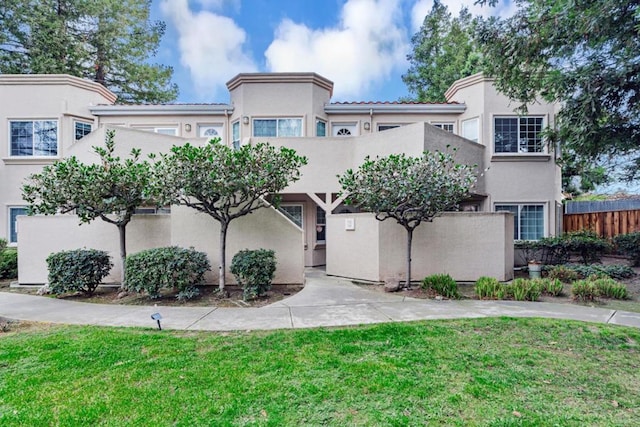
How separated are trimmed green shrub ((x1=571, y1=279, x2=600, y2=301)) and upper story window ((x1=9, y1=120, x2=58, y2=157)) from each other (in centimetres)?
1840

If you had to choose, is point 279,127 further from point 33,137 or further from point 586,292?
point 586,292

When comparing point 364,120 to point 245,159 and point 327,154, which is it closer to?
point 327,154

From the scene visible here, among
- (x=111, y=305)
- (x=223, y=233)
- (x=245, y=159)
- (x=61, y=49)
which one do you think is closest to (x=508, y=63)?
(x=245, y=159)

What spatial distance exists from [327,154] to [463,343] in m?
8.21

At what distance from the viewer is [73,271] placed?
26.4 feet

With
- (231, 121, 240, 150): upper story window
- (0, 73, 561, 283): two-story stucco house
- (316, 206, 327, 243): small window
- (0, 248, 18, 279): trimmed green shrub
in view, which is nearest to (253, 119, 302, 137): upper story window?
(0, 73, 561, 283): two-story stucco house

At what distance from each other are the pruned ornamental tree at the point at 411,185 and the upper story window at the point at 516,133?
5.86 metres

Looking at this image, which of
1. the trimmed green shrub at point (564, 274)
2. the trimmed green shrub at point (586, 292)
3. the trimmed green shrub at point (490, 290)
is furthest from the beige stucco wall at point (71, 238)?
the trimmed green shrub at point (564, 274)

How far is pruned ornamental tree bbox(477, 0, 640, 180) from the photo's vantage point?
684 centimetres

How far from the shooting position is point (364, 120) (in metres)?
13.9

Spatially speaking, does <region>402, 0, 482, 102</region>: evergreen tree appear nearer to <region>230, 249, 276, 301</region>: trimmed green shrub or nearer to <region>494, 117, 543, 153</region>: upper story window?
<region>494, 117, 543, 153</region>: upper story window

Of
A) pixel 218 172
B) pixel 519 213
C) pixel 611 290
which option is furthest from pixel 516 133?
pixel 218 172

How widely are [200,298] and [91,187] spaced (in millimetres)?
3636

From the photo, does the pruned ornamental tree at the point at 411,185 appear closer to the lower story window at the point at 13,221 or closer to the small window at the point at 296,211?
the small window at the point at 296,211
